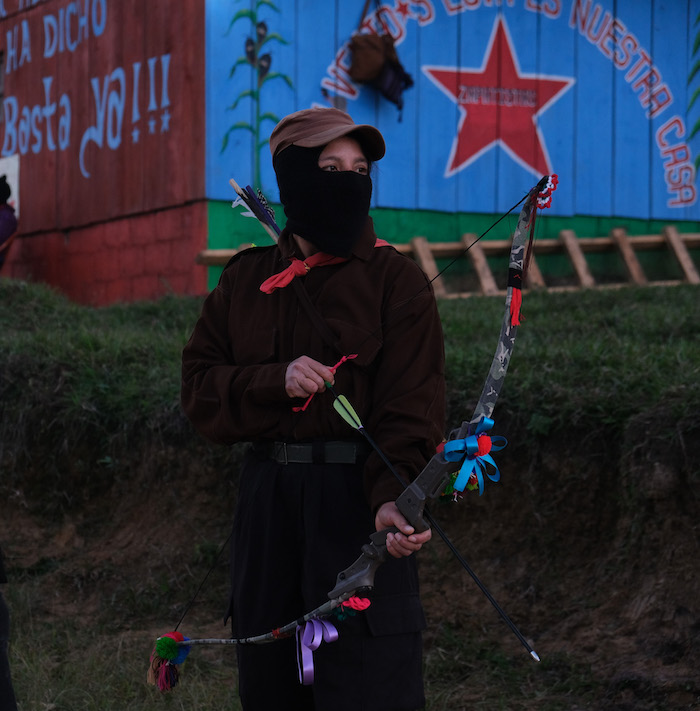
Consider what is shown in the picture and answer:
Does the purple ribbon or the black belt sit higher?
the black belt

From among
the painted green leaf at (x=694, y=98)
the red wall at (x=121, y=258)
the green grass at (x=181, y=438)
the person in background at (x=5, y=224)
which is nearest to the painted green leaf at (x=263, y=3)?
the red wall at (x=121, y=258)

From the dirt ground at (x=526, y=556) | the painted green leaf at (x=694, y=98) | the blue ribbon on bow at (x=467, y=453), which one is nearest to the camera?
the blue ribbon on bow at (x=467, y=453)

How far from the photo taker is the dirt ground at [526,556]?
4211 millimetres

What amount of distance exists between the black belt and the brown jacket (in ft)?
0.07

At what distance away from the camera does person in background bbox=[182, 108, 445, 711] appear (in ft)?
9.46

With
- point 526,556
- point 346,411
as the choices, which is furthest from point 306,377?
point 526,556

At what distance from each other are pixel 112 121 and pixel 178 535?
5.49 metres

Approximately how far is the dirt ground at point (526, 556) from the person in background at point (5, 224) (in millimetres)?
5137

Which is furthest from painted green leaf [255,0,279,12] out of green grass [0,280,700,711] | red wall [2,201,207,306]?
green grass [0,280,700,711]

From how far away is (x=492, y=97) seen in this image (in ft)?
31.9

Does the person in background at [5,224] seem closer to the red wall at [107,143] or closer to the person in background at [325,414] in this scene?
the red wall at [107,143]

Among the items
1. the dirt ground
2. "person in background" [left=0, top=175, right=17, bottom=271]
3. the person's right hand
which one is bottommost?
the dirt ground

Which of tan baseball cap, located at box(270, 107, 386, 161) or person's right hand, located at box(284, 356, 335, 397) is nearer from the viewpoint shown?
person's right hand, located at box(284, 356, 335, 397)

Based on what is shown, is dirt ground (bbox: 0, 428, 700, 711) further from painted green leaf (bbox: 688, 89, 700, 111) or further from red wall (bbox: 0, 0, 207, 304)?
painted green leaf (bbox: 688, 89, 700, 111)
